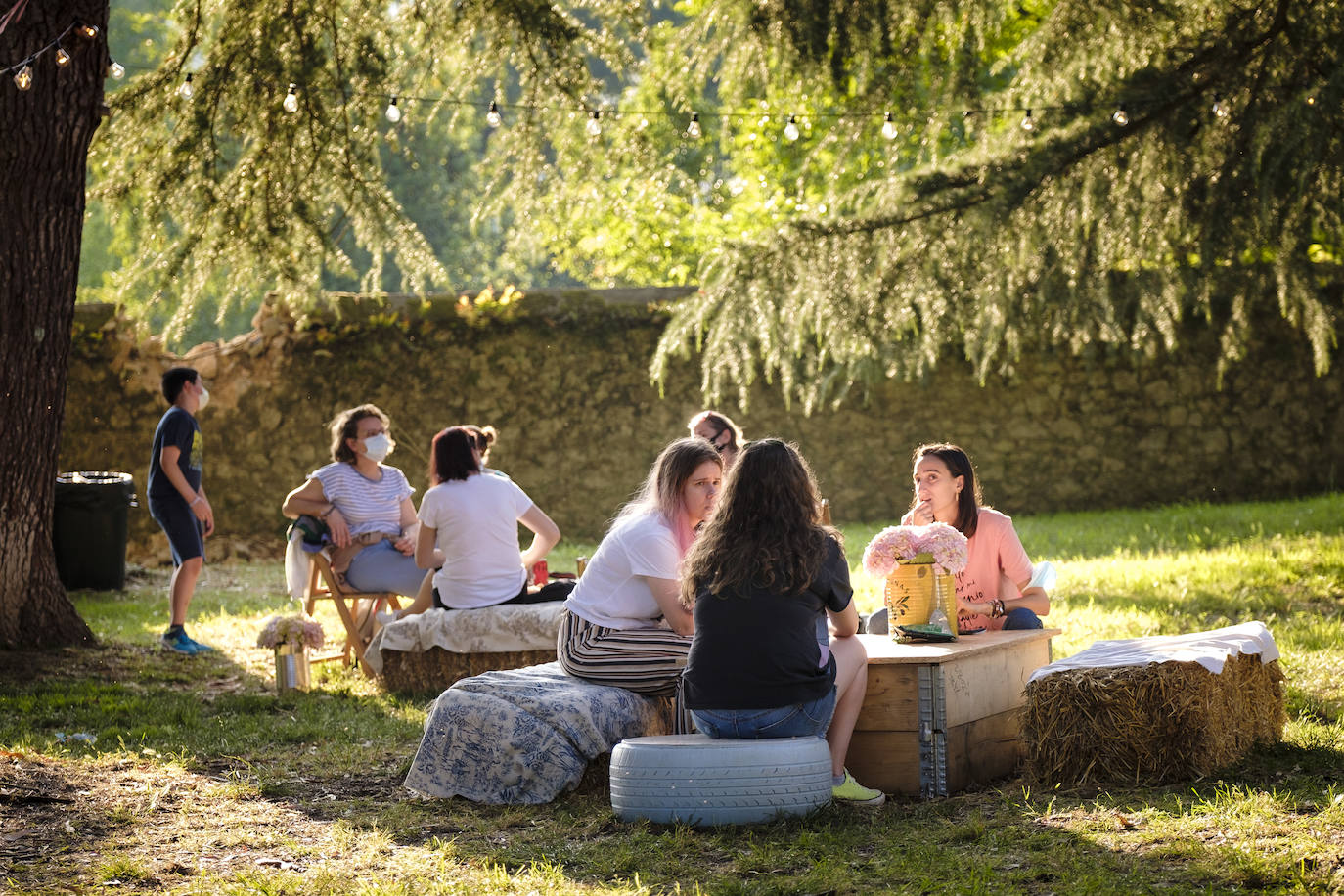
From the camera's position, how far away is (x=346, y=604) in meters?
6.65

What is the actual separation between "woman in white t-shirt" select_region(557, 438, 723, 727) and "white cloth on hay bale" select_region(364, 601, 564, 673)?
134 cm

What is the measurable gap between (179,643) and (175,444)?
43.7 inches

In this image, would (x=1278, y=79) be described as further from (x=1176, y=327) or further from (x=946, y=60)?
(x=1176, y=327)

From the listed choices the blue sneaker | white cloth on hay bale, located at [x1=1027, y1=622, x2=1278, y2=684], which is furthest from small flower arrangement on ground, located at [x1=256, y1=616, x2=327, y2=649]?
white cloth on hay bale, located at [x1=1027, y1=622, x2=1278, y2=684]

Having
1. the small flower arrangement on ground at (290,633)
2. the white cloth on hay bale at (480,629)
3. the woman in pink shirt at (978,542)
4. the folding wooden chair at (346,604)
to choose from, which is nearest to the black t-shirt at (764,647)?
the woman in pink shirt at (978,542)

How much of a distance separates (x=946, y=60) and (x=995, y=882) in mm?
5749

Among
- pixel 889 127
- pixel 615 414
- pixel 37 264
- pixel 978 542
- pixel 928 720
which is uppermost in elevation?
pixel 889 127

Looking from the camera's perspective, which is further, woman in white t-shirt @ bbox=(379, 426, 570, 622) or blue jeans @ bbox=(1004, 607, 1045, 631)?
woman in white t-shirt @ bbox=(379, 426, 570, 622)

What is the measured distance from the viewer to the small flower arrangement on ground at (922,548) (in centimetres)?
435

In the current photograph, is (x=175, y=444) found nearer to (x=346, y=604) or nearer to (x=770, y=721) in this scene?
(x=346, y=604)

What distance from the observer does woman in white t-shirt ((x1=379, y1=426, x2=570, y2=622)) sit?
6043mm

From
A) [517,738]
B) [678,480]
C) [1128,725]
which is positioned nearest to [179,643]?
[517,738]

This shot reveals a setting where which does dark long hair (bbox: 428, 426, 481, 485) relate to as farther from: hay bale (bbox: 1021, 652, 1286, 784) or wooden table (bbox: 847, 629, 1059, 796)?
hay bale (bbox: 1021, 652, 1286, 784)

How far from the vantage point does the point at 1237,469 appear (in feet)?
42.9
